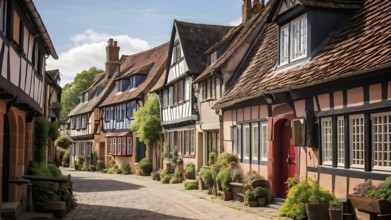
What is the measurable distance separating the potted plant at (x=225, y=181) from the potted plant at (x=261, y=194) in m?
2.18

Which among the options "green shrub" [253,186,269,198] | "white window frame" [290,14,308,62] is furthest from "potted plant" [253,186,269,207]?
"white window frame" [290,14,308,62]

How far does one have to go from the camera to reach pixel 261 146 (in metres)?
18.7

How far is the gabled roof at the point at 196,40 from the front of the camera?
28797 mm

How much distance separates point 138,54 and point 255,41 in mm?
26447

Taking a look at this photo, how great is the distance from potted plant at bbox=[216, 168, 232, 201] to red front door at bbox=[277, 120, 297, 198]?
2.35 metres

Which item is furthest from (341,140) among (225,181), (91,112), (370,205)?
(91,112)

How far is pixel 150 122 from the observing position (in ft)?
115

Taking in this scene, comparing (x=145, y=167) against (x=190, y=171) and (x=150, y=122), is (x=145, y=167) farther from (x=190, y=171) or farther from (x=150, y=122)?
(x=190, y=171)

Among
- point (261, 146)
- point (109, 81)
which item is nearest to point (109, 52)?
point (109, 81)

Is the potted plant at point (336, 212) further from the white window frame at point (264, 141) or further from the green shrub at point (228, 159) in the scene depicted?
the green shrub at point (228, 159)

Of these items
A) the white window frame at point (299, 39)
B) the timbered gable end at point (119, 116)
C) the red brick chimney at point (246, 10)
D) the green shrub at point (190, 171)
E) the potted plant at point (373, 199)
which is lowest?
the green shrub at point (190, 171)

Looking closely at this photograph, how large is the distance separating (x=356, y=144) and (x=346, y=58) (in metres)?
2.17

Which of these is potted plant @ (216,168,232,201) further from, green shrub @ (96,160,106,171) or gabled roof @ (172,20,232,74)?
green shrub @ (96,160,106,171)

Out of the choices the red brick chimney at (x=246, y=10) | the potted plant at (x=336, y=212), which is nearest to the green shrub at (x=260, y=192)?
the potted plant at (x=336, y=212)
